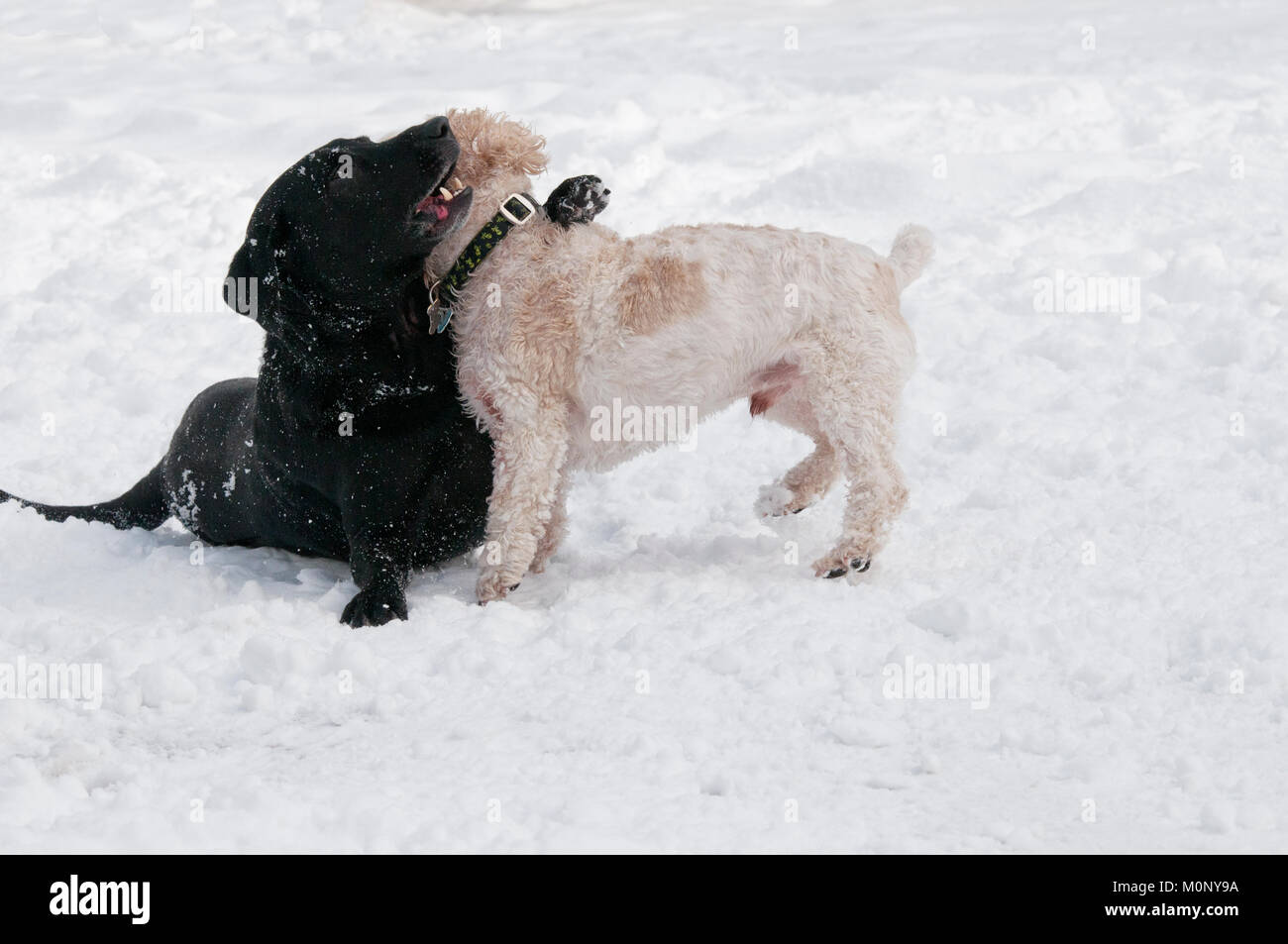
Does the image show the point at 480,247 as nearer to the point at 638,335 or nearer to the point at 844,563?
the point at 638,335

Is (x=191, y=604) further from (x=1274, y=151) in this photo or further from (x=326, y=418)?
(x=1274, y=151)

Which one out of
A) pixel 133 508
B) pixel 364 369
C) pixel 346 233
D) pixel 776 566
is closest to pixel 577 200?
pixel 346 233

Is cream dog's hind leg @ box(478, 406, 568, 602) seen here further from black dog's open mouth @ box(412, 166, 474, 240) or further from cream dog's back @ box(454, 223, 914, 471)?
black dog's open mouth @ box(412, 166, 474, 240)

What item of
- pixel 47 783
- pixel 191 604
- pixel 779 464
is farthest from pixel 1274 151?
pixel 47 783

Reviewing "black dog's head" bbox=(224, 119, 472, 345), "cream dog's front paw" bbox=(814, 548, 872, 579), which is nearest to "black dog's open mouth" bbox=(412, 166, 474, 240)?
Result: "black dog's head" bbox=(224, 119, 472, 345)

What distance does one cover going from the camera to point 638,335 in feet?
13.5

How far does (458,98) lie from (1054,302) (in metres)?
5.78

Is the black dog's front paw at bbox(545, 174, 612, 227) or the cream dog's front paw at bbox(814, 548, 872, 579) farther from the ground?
the black dog's front paw at bbox(545, 174, 612, 227)

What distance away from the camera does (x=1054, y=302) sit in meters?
6.17

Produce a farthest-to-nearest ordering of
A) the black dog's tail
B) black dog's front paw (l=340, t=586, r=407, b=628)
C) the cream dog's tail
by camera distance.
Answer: the black dog's tail, the cream dog's tail, black dog's front paw (l=340, t=586, r=407, b=628)

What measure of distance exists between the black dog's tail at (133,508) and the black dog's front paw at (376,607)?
1.29 meters

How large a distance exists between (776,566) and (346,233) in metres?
1.76

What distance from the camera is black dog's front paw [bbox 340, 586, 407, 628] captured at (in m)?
3.97

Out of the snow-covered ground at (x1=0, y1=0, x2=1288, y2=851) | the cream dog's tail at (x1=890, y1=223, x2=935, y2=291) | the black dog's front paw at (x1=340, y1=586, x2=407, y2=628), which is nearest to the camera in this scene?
the snow-covered ground at (x1=0, y1=0, x2=1288, y2=851)
